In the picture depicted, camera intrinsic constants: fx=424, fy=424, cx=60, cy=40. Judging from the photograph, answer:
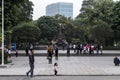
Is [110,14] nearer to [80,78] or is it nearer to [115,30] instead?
[115,30]

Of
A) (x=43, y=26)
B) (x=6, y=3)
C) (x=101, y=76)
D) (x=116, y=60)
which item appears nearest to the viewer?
(x=101, y=76)

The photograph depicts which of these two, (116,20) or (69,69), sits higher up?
(116,20)

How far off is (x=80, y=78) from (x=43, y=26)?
96.0m

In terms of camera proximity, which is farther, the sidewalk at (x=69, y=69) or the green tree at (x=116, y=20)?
the green tree at (x=116, y=20)

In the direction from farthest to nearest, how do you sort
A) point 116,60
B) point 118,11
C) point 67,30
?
point 67,30 < point 118,11 < point 116,60

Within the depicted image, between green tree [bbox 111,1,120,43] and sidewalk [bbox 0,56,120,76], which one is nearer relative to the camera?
sidewalk [bbox 0,56,120,76]

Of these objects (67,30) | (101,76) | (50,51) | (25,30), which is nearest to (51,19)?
(67,30)

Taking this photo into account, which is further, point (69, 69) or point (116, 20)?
point (116, 20)

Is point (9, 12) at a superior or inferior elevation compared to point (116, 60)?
superior

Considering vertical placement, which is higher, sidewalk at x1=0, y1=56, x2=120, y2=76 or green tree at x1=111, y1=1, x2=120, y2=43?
green tree at x1=111, y1=1, x2=120, y2=43

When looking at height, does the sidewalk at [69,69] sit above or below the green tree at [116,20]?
below

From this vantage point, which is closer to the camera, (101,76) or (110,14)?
(101,76)

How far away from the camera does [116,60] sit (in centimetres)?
3578

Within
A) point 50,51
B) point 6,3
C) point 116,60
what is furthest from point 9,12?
point 116,60
